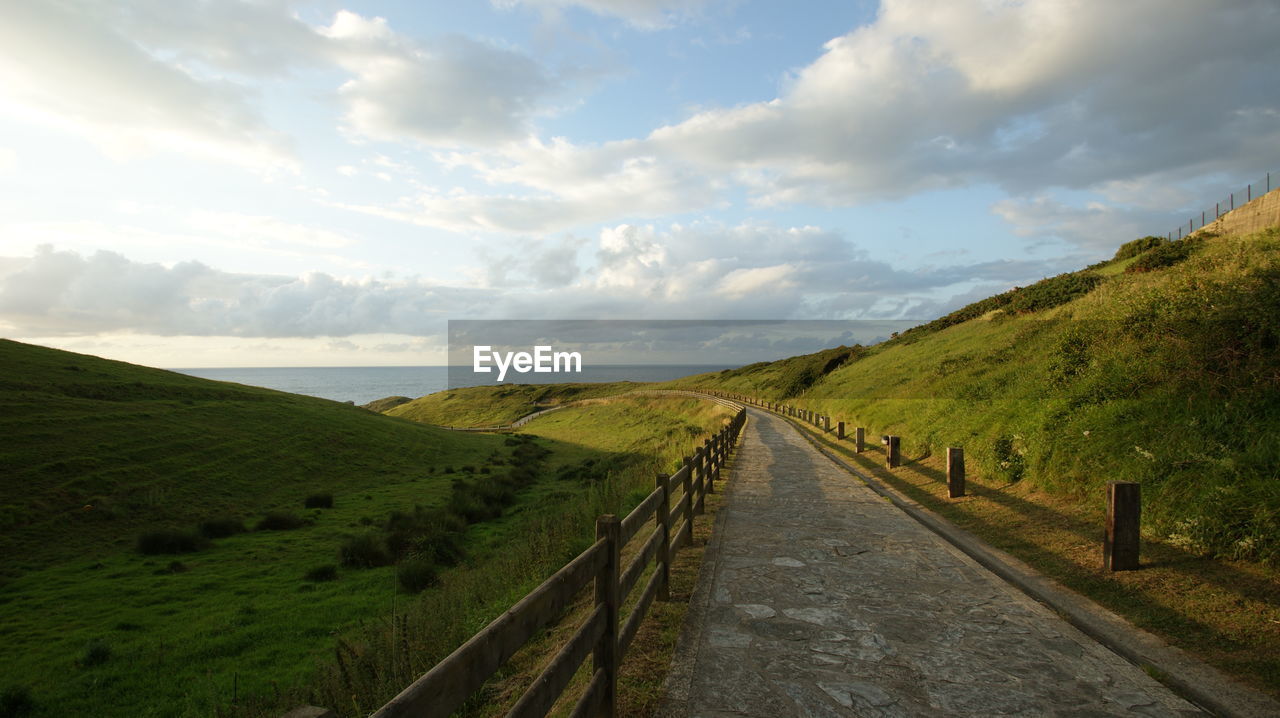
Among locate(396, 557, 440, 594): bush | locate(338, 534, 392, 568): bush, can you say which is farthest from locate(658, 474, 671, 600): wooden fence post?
locate(338, 534, 392, 568): bush

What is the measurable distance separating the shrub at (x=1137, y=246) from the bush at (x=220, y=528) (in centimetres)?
5790

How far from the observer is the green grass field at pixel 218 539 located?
9.13 metres

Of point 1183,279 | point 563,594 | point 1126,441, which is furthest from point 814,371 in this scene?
point 563,594

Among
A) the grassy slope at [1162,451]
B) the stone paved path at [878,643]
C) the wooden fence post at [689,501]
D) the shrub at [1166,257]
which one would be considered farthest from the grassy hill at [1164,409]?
the shrub at [1166,257]

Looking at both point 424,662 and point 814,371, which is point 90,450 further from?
point 814,371

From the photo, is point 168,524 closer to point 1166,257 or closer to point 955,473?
point 955,473

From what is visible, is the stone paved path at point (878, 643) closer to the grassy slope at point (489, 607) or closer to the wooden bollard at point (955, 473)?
the grassy slope at point (489, 607)

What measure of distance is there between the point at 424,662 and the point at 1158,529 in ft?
31.9

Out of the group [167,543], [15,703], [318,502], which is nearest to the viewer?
[15,703]

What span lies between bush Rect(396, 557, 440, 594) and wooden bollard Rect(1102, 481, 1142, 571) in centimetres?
1302

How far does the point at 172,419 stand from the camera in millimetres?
29391

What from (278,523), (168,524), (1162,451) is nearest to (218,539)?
(278,523)

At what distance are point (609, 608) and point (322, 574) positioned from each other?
44.7 ft

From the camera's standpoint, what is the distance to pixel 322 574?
1486cm
